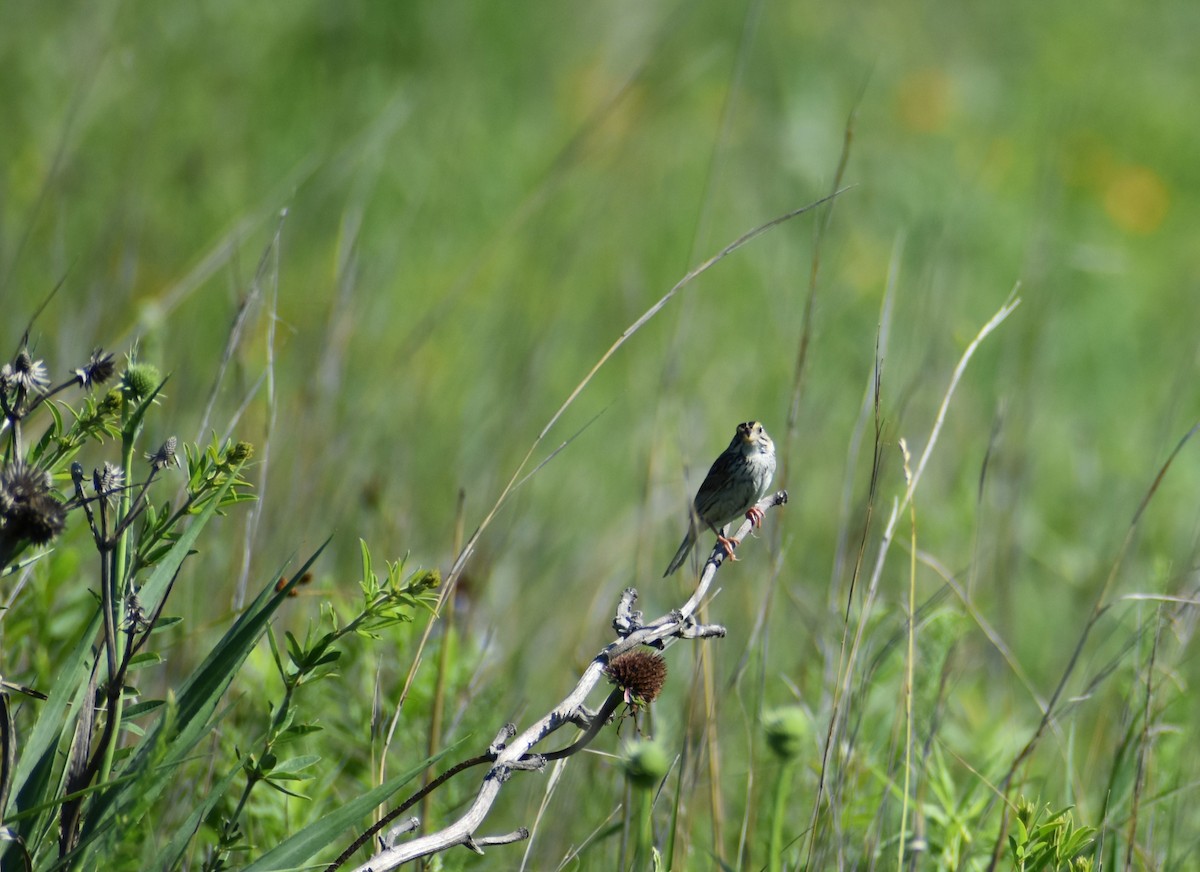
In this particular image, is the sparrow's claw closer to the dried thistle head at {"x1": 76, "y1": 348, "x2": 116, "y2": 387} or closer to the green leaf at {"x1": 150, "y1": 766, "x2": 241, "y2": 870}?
the green leaf at {"x1": 150, "y1": 766, "x2": 241, "y2": 870}

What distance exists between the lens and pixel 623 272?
15.6ft

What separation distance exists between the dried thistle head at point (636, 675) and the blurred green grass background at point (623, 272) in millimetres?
938

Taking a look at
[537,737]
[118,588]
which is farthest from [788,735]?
[118,588]

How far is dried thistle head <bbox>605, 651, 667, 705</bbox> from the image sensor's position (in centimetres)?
161

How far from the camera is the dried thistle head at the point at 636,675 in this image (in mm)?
1614

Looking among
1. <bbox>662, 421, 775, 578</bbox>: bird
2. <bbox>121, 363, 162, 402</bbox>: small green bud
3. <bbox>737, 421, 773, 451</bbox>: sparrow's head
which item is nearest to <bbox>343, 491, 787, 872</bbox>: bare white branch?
<bbox>121, 363, 162, 402</bbox>: small green bud

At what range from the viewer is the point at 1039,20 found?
9.53 meters

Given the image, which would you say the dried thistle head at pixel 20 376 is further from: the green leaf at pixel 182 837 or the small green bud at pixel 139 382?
the green leaf at pixel 182 837

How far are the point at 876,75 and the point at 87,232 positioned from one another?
563cm

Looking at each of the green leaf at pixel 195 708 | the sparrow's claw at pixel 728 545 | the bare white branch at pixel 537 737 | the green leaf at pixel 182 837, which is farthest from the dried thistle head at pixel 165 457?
the sparrow's claw at pixel 728 545

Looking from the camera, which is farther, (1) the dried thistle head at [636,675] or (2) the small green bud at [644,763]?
(1) the dried thistle head at [636,675]

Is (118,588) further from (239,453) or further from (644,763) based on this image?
(644,763)

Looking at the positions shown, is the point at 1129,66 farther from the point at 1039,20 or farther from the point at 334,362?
the point at 334,362

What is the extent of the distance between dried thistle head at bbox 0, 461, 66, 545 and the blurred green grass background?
0.82m
